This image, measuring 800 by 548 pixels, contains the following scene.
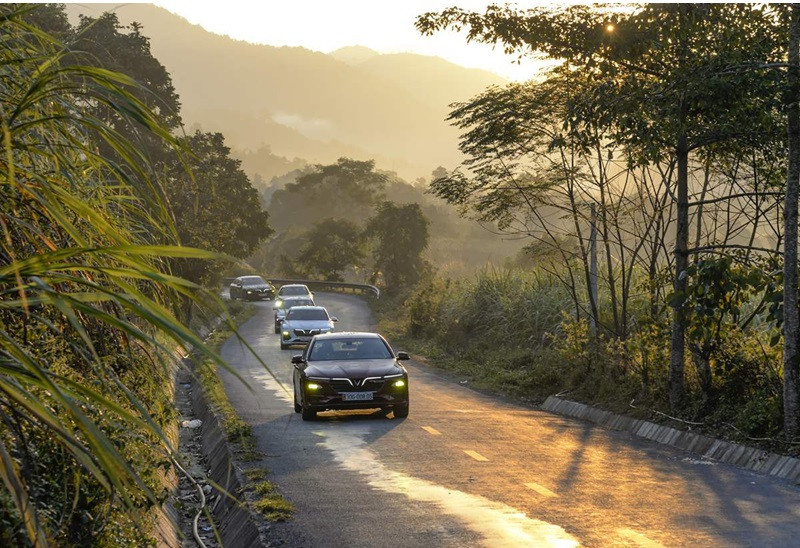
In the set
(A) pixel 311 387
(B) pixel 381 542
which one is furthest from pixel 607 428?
(B) pixel 381 542

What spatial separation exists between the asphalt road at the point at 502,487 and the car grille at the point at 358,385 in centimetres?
56

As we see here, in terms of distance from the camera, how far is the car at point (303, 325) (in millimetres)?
41969

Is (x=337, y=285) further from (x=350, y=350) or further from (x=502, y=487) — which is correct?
(x=502, y=487)

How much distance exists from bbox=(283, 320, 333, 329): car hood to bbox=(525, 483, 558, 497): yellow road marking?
98.5 ft

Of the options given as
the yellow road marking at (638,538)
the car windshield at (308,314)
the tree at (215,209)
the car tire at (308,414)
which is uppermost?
the tree at (215,209)

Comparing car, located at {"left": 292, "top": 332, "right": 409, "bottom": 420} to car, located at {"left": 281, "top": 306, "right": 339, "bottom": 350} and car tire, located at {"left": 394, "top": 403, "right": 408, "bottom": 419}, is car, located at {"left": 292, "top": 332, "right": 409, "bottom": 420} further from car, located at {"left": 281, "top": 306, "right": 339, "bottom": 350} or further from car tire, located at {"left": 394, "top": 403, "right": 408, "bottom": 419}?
car, located at {"left": 281, "top": 306, "right": 339, "bottom": 350}

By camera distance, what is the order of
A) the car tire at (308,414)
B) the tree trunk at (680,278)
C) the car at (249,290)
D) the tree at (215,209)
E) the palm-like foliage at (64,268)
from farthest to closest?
the car at (249,290) < the tree at (215,209) < the car tire at (308,414) < the tree trunk at (680,278) < the palm-like foliage at (64,268)

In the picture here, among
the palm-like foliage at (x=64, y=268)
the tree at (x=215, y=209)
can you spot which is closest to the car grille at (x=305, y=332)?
the tree at (x=215, y=209)

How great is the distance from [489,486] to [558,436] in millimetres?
5227

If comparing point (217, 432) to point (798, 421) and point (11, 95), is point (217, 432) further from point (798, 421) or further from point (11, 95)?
point (11, 95)

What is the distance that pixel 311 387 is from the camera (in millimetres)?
19953

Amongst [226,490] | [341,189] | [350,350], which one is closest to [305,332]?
[350,350]

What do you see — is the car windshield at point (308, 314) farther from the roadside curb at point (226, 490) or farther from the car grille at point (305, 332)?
the roadside curb at point (226, 490)

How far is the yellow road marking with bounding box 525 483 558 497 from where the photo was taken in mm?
12069
